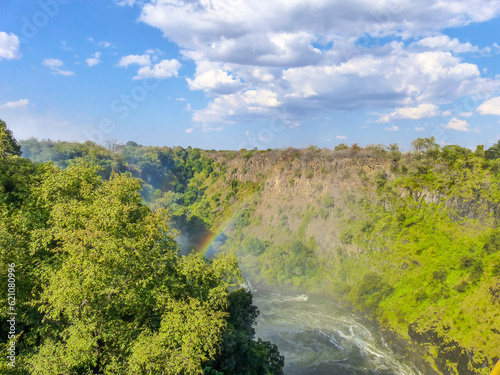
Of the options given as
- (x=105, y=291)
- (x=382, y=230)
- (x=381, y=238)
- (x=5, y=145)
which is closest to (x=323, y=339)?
(x=381, y=238)

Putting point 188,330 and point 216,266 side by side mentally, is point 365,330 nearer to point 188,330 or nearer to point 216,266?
point 216,266

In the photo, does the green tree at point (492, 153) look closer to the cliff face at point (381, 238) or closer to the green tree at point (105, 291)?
the cliff face at point (381, 238)

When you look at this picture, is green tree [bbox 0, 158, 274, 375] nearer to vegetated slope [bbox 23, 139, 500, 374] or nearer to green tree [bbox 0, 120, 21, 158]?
green tree [bbox 0, 120, 21, 158]

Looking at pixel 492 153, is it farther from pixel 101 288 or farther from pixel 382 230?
pixel 101 288

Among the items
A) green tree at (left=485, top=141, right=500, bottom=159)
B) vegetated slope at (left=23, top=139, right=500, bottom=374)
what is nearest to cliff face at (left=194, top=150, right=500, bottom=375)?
vegetated slope at (left=23, top=139, right=500, bottom=374)

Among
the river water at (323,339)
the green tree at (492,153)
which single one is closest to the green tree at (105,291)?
the river water at (323,339)

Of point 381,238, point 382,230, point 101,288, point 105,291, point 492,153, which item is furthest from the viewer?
point 382,230

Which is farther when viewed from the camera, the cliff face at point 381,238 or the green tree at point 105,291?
the cliff face at point 381,238
